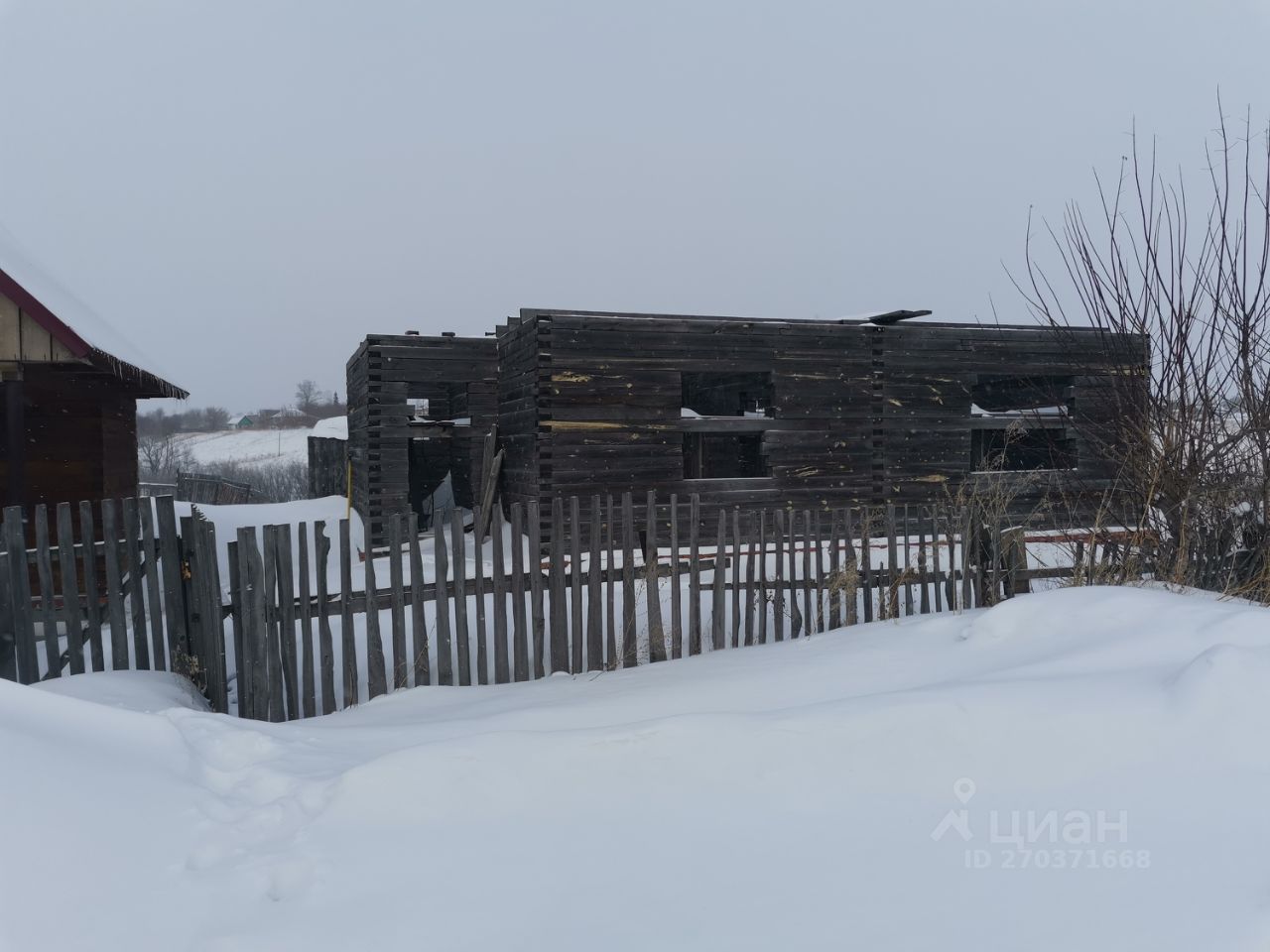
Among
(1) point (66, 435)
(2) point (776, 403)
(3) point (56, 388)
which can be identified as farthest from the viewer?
(2) point (776, 403)

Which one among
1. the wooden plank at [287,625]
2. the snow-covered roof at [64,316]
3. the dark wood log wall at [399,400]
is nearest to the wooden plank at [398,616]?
the wooden plank at [287,625]

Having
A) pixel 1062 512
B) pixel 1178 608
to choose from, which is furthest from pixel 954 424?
pixel 1178 608

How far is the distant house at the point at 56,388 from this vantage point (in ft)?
25.9

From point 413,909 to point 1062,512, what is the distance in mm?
14869

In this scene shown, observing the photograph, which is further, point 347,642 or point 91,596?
point 347,642

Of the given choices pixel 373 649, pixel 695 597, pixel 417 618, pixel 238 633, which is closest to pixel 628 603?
pixel 695 597

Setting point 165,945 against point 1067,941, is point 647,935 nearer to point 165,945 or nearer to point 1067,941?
point 1067,941

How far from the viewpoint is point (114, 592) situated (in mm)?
5398

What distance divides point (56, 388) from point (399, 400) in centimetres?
583

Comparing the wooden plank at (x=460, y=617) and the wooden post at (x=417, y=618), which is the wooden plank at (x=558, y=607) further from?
the wooden plank at (x=460, y=617)

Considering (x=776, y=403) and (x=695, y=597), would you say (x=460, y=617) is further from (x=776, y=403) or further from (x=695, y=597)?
(x=776, y=403)

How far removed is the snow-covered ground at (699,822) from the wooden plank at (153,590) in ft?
5.99

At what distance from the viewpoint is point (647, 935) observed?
2.49m

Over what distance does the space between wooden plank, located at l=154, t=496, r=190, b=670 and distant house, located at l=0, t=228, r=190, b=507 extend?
3.57 m
